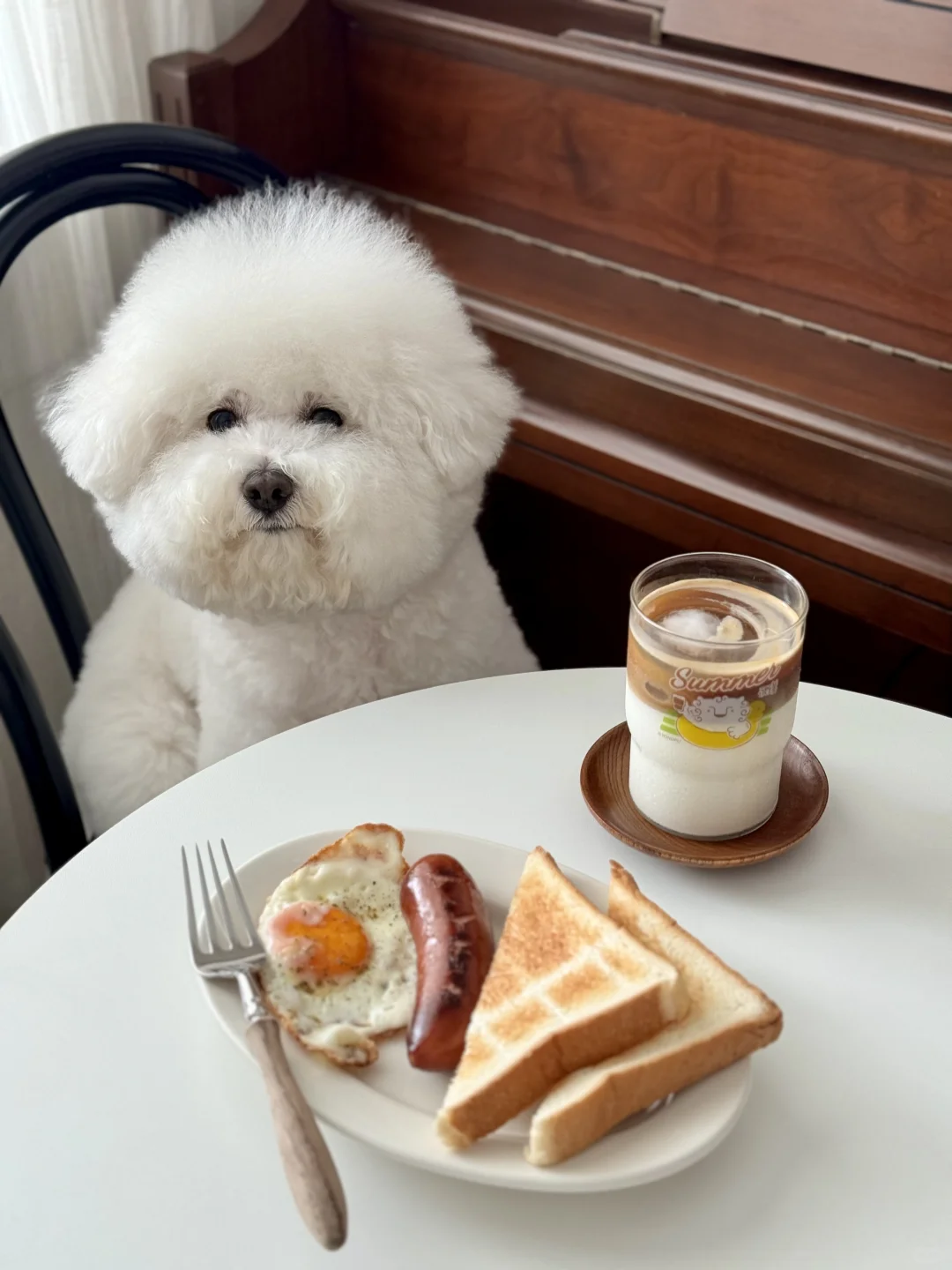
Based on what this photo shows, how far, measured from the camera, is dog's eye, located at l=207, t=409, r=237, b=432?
1181mm

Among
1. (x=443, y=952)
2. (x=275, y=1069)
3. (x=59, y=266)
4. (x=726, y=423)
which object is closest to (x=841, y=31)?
(x=726, y=423)

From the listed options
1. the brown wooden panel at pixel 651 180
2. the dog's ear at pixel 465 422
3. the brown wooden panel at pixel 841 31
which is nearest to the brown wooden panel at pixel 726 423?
the brown wooden panel at pixel 651 180

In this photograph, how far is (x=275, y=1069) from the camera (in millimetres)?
651

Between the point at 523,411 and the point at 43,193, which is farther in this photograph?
the point at 523,411

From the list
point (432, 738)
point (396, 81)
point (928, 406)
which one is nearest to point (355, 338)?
point (432, 738)

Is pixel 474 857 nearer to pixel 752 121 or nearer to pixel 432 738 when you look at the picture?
pixel 432 738

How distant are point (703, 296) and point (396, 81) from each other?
60 cm

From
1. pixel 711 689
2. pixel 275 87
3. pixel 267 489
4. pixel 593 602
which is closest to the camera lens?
pixel 711 689

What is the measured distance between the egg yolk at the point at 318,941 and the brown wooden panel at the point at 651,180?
1.03 m

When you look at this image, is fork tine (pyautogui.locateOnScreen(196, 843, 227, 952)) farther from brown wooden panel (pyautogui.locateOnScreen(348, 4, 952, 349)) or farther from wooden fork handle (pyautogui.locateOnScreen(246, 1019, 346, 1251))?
brown wooden panel (pyautogui.locateOnScreen(348, 4, 952, 349))

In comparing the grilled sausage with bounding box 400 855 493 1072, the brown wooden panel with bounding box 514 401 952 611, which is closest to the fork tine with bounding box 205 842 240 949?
the grilled sausage with bounding box 400 855 493 1072

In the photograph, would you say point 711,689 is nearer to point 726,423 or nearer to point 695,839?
point 695,839

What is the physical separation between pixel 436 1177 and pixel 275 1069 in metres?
0.11

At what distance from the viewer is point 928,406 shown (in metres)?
1.33
